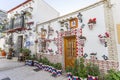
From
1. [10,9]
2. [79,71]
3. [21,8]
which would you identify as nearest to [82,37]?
[79,71]

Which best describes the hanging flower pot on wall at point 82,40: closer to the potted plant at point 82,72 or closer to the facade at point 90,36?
the facade at point 90,36

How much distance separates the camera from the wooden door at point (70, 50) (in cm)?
570

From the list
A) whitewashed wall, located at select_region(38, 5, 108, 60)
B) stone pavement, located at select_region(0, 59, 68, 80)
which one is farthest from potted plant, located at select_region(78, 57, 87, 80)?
stone pavement, located at select_region(0, 59, 68, 80)

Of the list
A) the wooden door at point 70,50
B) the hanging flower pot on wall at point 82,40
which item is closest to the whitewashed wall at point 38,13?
the wooden door at point 70,50

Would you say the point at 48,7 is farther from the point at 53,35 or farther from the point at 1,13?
the point at 1,13

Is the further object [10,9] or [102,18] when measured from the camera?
[10,9]

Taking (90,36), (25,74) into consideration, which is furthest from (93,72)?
(25,74)

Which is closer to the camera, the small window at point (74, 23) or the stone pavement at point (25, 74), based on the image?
the stone pavement at point (25, 74)

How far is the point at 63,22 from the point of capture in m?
6.19

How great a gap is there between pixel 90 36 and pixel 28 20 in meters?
6.69

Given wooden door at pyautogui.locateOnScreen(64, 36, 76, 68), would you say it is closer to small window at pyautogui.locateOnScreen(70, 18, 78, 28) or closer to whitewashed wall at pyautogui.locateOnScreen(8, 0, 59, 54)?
small window at pyautogui.locateOnScreen(70, 18, 78, 28)

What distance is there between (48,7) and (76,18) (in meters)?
5.25

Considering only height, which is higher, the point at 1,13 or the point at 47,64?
the point at 1,13

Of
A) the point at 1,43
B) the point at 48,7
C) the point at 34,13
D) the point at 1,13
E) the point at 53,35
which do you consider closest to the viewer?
the point at 53,35
